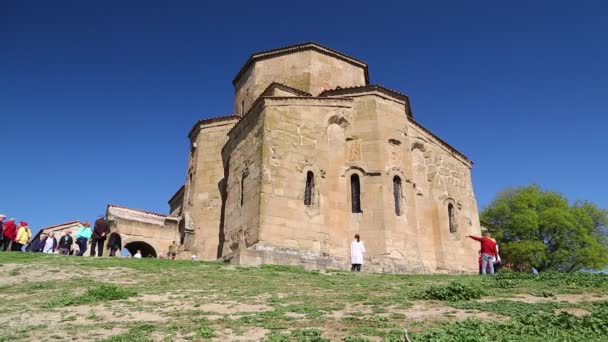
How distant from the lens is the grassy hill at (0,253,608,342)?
604 centimetres

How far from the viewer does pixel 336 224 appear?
55.5 ft

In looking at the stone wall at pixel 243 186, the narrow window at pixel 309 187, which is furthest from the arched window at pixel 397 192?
the stone wall at pixel 243 186

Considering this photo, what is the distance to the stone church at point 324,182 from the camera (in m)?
16.1

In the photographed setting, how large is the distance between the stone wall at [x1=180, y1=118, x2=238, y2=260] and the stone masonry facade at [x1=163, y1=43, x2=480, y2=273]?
5cm

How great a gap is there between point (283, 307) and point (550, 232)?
30.4 metres

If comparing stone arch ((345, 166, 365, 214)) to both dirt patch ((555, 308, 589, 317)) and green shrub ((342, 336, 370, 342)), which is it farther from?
green shrub ((342, 336, 370, 342))

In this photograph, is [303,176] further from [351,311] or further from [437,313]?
[437,313]

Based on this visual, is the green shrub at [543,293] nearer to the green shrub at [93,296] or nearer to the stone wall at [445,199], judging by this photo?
the green shrub at [93,296]

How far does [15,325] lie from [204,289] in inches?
143

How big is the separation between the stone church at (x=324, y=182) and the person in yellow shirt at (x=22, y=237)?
251 inches

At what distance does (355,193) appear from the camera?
1764 cm

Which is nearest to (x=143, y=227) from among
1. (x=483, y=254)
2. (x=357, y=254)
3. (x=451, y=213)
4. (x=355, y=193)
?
(x=355, y=193)

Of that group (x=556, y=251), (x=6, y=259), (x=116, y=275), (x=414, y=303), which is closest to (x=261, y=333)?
(x=414, y=303)

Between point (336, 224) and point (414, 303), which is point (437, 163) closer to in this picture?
point (336, 224)
